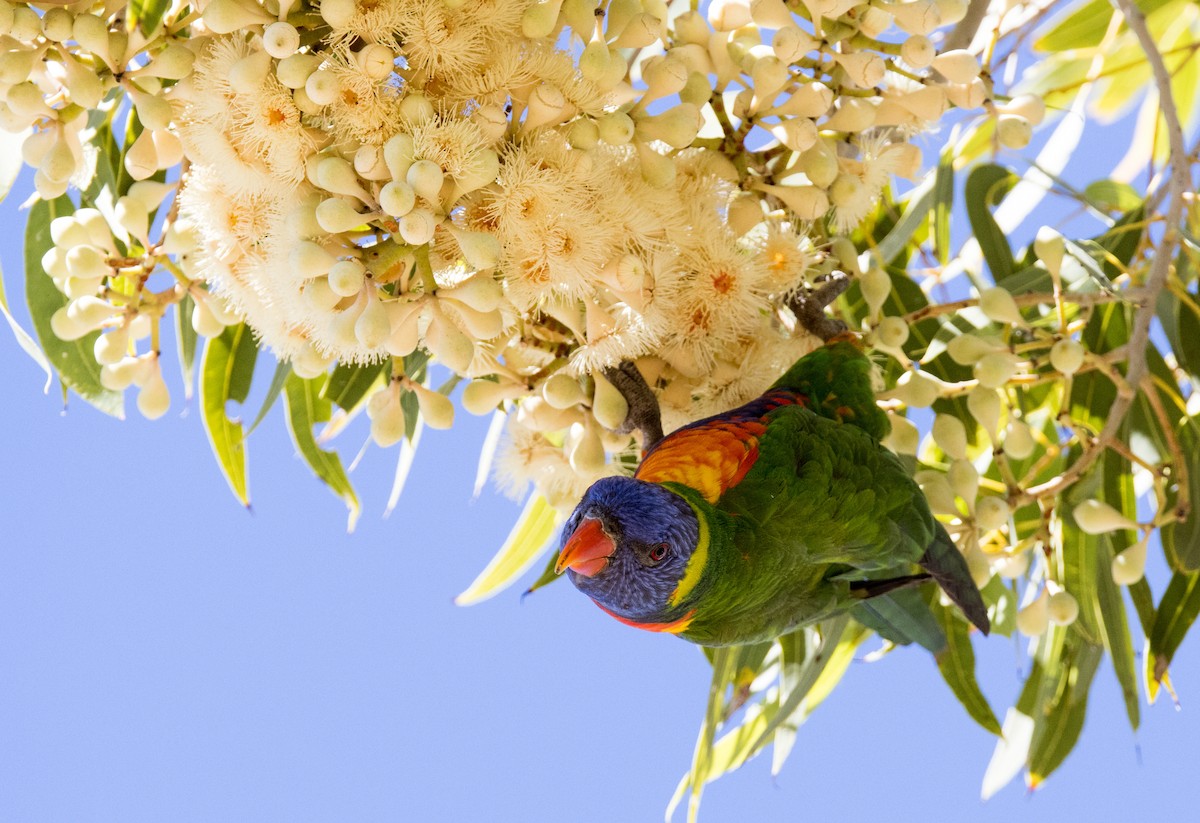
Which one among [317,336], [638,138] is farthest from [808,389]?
[317,336]

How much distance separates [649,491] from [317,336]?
14.0 inches

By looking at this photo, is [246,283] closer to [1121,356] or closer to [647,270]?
[647,270]

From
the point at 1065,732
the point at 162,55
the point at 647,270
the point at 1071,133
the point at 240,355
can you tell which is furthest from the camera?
the point at 1071,133

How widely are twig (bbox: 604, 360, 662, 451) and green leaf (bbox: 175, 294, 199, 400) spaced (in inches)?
23.2

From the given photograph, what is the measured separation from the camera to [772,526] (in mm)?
1374

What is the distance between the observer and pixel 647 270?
1247 millimetres

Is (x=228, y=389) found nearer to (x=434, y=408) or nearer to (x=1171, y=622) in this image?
(x=434, y=408)

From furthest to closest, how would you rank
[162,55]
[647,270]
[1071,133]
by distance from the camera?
[1071,133] < [647,270] < [162,55]

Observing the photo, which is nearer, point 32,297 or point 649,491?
point 649,491

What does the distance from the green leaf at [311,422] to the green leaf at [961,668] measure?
854 mm

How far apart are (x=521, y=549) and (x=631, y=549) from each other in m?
0.77

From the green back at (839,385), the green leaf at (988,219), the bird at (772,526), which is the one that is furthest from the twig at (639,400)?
the green leaf at (988,219)

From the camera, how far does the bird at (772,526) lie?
1.20 metres

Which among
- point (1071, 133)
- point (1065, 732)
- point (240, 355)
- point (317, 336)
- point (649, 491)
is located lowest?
point (1065, 732)
